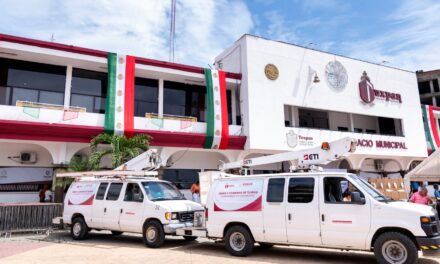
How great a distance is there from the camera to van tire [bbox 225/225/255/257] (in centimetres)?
902

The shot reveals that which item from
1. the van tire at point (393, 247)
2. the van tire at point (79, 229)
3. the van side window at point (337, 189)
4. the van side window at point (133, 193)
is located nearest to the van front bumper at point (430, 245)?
the van tire at point (393, 247)

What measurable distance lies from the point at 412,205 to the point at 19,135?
14378mm

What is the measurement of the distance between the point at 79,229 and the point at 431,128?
26.2m

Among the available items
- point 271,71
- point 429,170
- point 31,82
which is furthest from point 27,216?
point 429,170

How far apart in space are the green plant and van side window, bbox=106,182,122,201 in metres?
2.97

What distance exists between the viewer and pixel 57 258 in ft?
29.6

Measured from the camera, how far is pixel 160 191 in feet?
37.1

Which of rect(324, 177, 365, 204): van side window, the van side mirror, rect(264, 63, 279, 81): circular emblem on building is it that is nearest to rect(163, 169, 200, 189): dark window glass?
rect(264, 63, 279, 81): circular emblem on building

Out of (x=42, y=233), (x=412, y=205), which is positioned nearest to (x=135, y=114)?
(x=42, y=233)

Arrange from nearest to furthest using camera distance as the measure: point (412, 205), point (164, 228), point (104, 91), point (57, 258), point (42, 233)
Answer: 1. point (412, 205)
2. point (57, 258)
3. point (164, 228)
4. point (42, 233)
5. point (104, 91)

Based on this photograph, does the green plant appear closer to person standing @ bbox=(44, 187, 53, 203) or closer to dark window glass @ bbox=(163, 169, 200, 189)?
person standing @ bbox=(44, 187, 53, 203)

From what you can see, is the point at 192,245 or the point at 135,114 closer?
the point at 192,245

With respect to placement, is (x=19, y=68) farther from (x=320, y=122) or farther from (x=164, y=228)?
(x=320, y=122)

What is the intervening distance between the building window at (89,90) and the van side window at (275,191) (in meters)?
11.7
